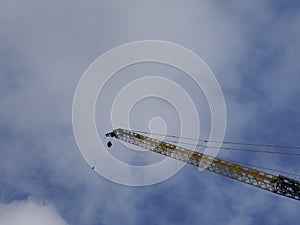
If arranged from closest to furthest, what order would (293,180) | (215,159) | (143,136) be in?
(293,180) < (215,159) < (143,136)

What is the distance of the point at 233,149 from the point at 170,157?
11580 mm

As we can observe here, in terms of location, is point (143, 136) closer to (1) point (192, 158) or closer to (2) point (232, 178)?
(1) point (192, 158)

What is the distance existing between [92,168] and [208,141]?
69.1 feet

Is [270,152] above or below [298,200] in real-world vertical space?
above

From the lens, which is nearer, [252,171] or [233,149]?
[252,171]

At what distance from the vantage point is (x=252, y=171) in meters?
62.1

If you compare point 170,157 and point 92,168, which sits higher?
point 170,157

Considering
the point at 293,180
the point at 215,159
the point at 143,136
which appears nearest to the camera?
the point at 293,180

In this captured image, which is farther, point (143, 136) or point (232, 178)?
point (143, 136)

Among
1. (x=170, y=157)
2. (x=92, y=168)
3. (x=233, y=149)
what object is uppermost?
(x=233, y=149)

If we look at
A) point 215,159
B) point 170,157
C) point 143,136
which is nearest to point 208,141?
point 215,159

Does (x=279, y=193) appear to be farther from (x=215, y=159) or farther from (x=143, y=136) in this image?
(x=143, y=136)

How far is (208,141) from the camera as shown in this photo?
65438 mm

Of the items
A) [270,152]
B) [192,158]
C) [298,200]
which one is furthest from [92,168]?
[298,200]
